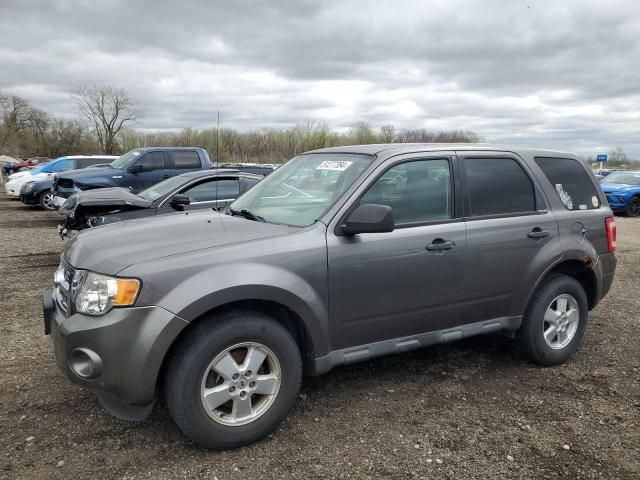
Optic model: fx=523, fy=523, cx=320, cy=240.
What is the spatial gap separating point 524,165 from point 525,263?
0.84 meters

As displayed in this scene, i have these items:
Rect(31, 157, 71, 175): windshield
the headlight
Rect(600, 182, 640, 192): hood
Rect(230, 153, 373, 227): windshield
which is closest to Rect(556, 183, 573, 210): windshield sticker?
Rect(230, 153, 373, 227): windshield

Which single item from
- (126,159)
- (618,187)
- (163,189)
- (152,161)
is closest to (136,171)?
(152,161)

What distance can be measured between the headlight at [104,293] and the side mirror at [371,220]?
130 centimetres

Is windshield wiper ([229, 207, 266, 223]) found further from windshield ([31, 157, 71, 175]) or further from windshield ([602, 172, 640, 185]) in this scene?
windshield ([602, 172, 640, 185])

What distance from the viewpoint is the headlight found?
2764 mm

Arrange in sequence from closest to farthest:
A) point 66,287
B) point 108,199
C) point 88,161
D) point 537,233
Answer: point 66,287, point 537,233, point 108,199, point 88,161

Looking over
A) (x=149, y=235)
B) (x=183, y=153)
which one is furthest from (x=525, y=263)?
(x=183, y=153)

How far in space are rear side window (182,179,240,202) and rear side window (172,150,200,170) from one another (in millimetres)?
4973

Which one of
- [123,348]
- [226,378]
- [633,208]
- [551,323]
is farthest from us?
[633,208]

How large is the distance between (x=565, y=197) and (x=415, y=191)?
156 cm

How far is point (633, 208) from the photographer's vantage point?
1855 cm

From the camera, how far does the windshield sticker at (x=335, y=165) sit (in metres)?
3.82

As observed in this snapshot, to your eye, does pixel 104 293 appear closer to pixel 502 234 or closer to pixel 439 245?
pixel 439 245

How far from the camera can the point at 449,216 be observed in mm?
3824
